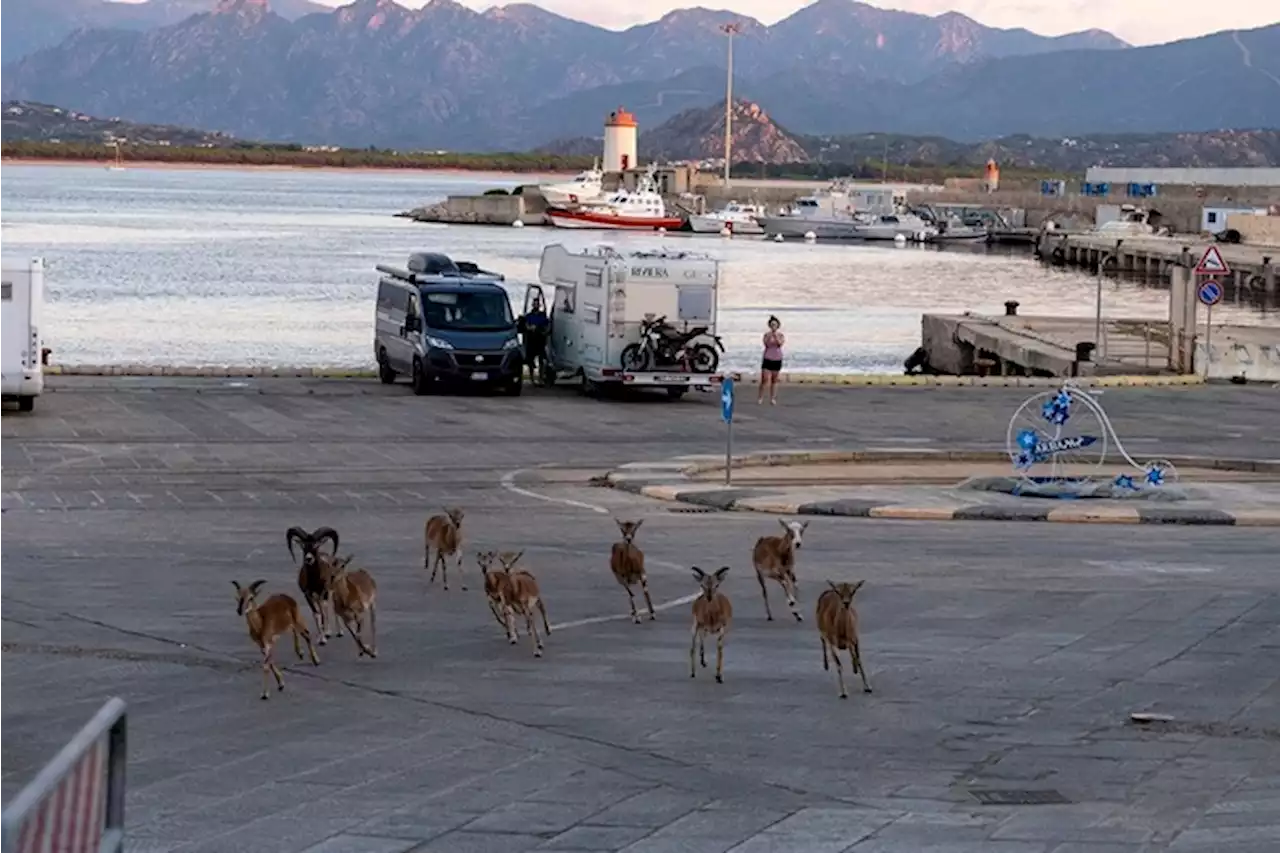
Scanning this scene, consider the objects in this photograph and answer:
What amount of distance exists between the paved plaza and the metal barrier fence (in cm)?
421

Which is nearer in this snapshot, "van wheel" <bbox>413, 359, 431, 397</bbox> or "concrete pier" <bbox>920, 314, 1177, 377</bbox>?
"van wheel" <bbox>413, 359, 431, 397</bbox>

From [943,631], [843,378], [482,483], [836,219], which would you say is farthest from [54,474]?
[836,219]

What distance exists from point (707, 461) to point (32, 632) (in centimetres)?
1491

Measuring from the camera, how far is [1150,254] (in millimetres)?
135375

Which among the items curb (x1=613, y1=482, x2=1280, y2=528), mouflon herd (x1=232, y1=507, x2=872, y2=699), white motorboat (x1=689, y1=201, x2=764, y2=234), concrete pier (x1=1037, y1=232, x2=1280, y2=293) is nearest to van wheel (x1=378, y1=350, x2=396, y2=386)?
curb (x1=613, y1=482, x2=1280, y2=528)

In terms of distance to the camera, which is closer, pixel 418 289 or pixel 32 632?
pixel 32 632

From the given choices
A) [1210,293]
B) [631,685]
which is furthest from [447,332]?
[631,685]

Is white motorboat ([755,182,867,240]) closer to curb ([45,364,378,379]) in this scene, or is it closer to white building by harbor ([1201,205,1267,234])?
white building by harbor ([1201,205,1267,234])

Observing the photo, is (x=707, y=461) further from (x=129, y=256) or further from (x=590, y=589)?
(x=129, y=256)

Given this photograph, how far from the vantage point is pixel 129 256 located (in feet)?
417

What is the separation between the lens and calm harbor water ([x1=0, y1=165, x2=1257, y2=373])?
238ft

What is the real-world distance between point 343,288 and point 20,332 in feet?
225

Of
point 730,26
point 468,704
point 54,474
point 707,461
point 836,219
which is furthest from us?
point 730,26

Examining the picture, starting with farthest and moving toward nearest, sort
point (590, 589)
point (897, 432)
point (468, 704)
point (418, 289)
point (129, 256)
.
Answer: point (129, 256)
point (418, 289)
point (897, 432)
point (590, 589)
point (468, 704)
